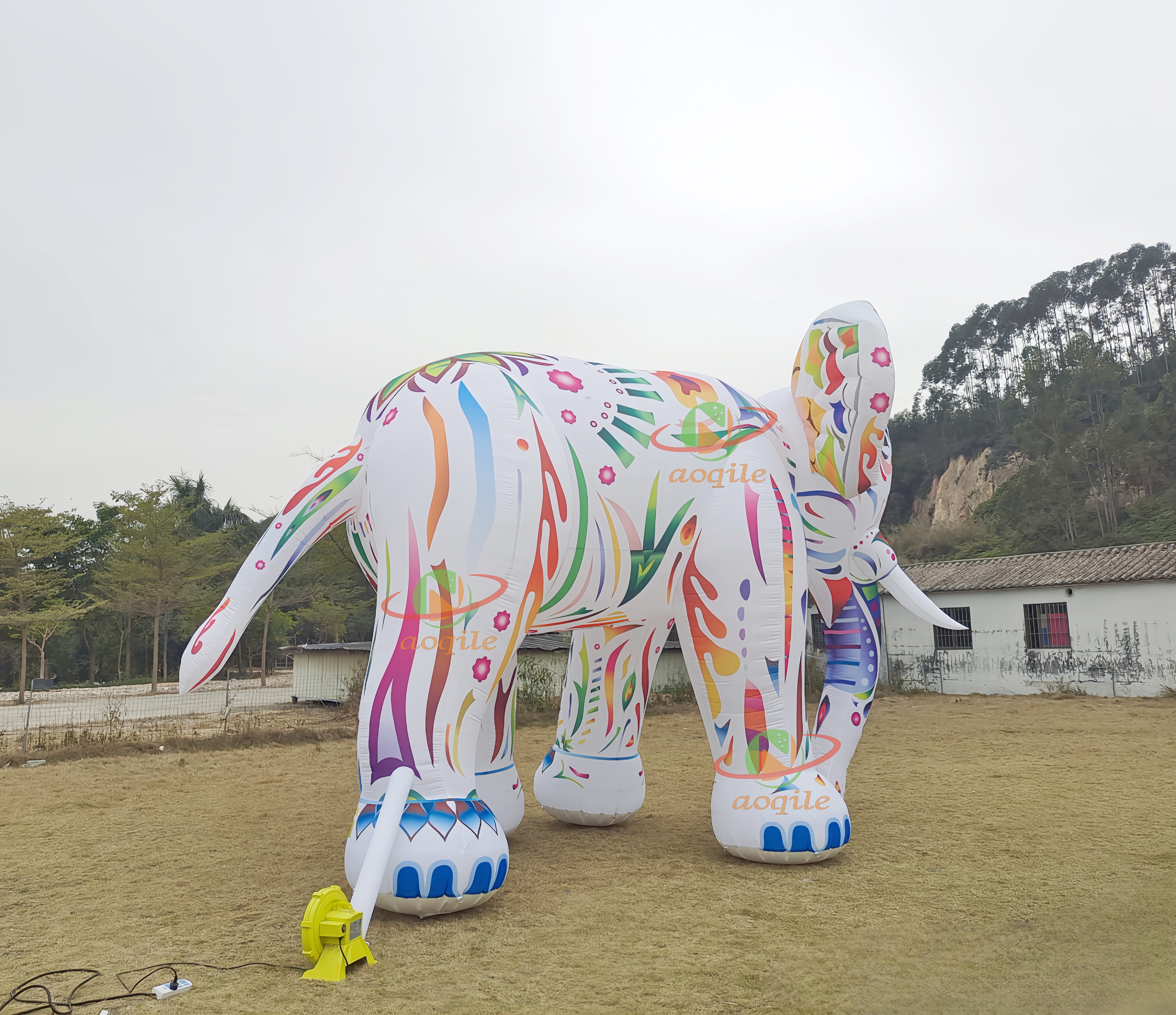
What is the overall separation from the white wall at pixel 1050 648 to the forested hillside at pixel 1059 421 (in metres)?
12.0

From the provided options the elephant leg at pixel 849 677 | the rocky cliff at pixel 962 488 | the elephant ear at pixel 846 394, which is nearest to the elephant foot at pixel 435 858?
the elephant leg at pixel 849 677

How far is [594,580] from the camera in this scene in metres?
4.12

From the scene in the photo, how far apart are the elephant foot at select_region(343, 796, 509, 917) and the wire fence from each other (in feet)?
19.6

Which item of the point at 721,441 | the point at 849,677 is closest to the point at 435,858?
the point at 721,441

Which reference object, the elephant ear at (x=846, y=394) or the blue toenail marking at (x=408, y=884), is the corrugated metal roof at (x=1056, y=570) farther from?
the blue toenail marking at (x=408, y=884)

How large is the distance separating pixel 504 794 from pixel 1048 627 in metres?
15.5

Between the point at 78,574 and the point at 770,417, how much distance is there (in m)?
31.5

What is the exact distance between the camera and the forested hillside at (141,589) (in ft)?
77.0

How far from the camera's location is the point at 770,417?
15.6 ft

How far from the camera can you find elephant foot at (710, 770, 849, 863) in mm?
4145

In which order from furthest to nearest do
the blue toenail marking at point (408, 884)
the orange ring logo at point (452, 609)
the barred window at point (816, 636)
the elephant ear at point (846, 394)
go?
the barred window at point (816, 636) → the elephant ear at point (846, 394) → the orange ring logo at point (452, 609) → the blue toenail marking at point (408, 884)

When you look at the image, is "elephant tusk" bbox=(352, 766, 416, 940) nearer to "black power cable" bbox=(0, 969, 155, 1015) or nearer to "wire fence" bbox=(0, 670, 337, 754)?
"black power cable" bbox=(0, 969, 155, 1015)

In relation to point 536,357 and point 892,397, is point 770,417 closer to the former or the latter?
point 892,397

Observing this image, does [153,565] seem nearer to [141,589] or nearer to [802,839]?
[141,589]
